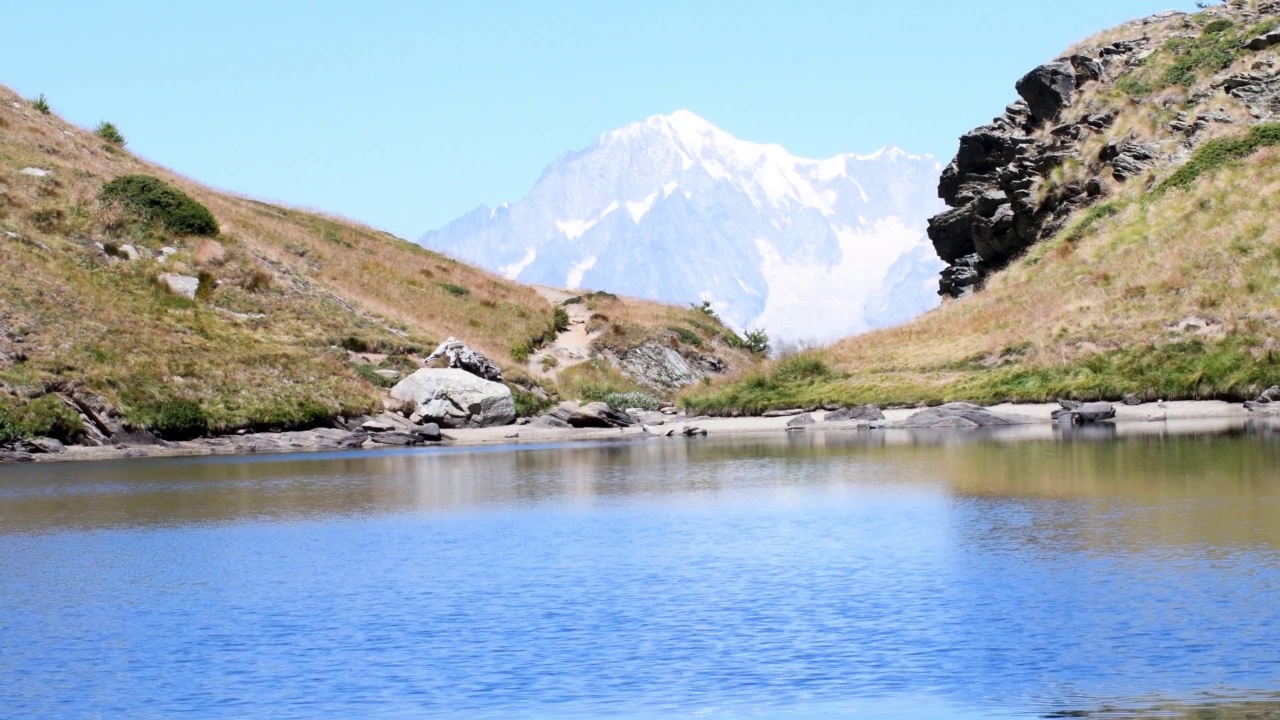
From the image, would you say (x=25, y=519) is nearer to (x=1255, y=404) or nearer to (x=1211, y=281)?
(x=1255, y=404)

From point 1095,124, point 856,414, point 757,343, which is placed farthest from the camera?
point 757,343

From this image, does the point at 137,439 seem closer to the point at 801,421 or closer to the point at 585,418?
the point at 585,418

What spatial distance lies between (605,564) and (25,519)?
1451 centimetres

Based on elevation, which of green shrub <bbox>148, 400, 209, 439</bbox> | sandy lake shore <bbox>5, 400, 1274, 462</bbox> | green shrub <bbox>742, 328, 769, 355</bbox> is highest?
green shrub <bbox>742, 328, 769, 355</bbox>

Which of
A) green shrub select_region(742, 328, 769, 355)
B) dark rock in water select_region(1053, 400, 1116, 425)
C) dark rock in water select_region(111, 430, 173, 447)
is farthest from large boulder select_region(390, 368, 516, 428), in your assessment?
green shrub select_region(742, 328, 769, 355)

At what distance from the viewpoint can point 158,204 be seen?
71188 millimetres

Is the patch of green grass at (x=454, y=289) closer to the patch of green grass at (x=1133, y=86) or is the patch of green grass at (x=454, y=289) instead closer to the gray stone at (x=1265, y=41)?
the patch of green grass at (x=1133, y=86)

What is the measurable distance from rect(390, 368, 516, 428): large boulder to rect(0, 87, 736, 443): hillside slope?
181cm

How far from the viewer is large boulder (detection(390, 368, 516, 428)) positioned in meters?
58.8

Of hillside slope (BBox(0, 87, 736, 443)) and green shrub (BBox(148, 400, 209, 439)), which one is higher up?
hillside slope (BBox(0, 87, 736, 443))

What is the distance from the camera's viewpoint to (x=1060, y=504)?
24.0m

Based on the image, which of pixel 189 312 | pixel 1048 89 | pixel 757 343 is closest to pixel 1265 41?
pixel 1048 89

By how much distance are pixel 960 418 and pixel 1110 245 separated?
21.3 metres

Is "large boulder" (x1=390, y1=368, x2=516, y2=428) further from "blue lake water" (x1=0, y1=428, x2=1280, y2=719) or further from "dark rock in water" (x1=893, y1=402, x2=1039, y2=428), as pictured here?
"blue lake water" (x1=0, y1=428, x2=1280, y2=719)
